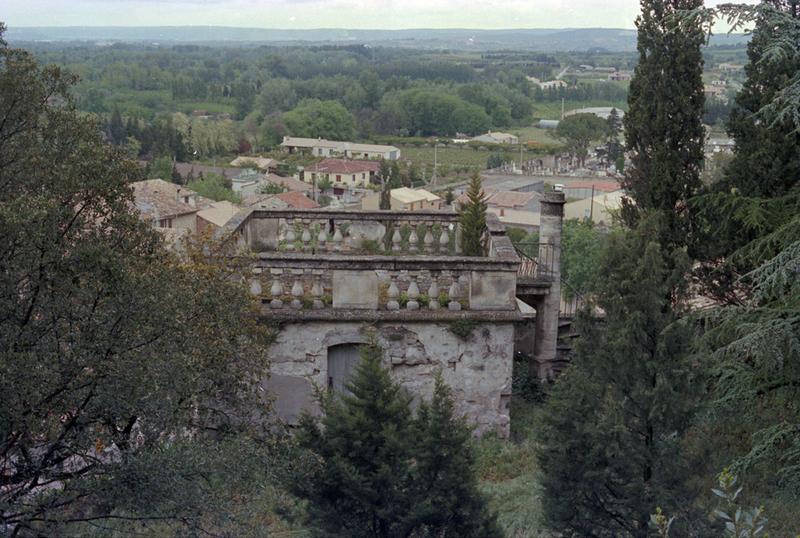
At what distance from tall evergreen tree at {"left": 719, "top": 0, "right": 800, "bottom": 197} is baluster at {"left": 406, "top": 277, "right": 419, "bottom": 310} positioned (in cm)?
436

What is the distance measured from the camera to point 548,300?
13.5 m

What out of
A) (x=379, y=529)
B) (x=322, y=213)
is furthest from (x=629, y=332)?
(x=322, y=213)

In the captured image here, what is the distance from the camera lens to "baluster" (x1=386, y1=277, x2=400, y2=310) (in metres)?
11.7

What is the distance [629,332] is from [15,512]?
501 centimetres

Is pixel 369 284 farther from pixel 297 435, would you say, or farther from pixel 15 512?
pixel 15 512

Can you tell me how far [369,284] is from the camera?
38.2 ft

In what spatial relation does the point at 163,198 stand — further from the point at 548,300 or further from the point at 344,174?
the point at 344,174

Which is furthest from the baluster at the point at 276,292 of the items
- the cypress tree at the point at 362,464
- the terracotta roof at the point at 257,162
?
the terracotta roof at the point at 257,162

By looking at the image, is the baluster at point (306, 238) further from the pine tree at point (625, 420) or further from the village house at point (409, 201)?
the village house at point (409, 201)

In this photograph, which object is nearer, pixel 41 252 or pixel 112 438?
pixel 41 252

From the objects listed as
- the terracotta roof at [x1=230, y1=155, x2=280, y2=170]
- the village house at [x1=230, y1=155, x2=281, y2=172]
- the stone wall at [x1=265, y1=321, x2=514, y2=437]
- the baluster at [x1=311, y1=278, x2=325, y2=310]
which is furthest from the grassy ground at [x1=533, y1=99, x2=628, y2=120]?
the baluster at [x1=311, y1=278, x2=325, y2=310]

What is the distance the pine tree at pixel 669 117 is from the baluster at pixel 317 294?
5.10m

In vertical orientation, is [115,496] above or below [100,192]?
below

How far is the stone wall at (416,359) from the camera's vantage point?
11688mm
